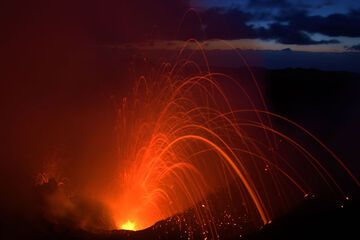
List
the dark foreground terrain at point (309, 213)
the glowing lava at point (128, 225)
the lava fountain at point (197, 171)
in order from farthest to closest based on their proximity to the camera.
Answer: the glowing lava at point (128, 225)
the lava fountain at point (197, 171)
the dark foreground terrain at point (309, 213)

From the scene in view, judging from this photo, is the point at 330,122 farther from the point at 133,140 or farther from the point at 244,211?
the point at 244,211

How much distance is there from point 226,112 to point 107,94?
58.5 feet

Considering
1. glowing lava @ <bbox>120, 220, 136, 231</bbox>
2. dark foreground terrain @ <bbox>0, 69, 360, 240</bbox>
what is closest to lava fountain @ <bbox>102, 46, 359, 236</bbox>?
glowing lava @ <bbox>120, 220, 136, 231</bbox>

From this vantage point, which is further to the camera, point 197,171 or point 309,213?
point 197,171

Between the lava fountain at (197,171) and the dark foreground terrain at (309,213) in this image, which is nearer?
the dark foreground terrain at (309,213)

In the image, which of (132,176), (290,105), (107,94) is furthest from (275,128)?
(107,94)

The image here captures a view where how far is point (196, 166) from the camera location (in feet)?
102

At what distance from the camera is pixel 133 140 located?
3444cm

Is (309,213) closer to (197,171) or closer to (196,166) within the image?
(197,171)

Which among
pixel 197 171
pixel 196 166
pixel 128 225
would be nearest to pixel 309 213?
pixel 128 225

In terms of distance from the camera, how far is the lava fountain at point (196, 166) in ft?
80.3

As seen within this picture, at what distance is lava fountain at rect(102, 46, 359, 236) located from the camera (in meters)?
24.5

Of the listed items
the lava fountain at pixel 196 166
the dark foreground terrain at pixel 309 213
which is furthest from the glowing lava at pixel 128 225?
the dark foreground terrain at pixel 309 213

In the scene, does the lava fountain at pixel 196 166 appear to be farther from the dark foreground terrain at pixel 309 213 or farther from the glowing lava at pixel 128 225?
the dark foreground terrain at pixel 309 213
